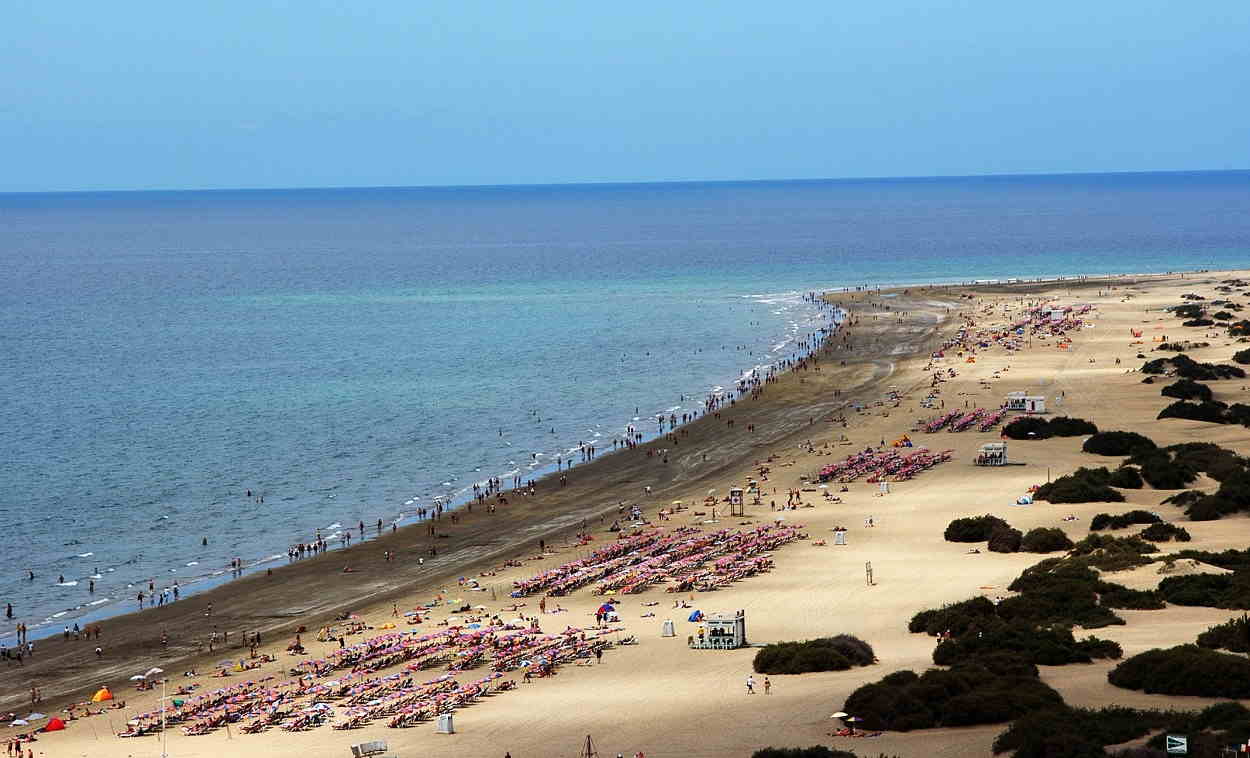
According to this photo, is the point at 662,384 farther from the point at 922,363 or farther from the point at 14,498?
the point at 14,498

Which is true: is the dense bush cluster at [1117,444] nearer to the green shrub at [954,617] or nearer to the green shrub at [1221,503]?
the green shrub at [1221,503]

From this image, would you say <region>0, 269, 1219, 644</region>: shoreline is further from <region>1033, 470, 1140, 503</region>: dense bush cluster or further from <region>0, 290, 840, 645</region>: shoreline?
<region>1033, 470, 1140, 503</region>: dense bush cluster

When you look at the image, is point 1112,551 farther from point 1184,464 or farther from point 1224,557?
point 1184,464

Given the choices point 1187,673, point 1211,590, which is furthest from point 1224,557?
point 1187,673

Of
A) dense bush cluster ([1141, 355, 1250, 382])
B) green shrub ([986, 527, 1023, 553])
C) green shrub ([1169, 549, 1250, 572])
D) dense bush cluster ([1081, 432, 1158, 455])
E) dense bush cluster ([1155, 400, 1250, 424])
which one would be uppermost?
dense bush cluster ([1141, 355, 1250, 382])

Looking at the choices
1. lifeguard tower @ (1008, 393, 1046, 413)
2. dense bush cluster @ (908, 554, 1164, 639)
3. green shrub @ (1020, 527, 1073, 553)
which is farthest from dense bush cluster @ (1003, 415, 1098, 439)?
dense bush cluster @ (908, 554, 1164, 639)
